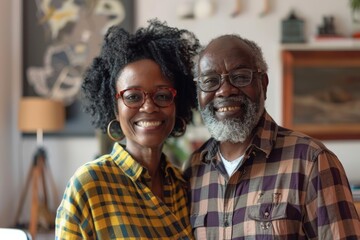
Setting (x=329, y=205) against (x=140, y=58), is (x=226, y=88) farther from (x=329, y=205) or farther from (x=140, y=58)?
(x=329, y=205)

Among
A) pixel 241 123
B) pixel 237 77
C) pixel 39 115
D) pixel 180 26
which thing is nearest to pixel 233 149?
pixel 241 123

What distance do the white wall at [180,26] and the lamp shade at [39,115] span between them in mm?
353

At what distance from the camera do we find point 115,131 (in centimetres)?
184

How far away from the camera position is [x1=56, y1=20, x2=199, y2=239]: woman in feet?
4.92

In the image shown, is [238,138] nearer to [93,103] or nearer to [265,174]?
[265,174]

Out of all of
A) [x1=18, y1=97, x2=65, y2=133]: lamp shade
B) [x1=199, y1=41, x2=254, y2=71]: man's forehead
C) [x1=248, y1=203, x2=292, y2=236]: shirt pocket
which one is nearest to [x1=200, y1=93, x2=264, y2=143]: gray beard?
[x1=199, y1=41, x2=254, y2=71]: man's forehead

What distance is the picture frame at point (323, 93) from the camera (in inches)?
194

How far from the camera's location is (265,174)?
1545 mm

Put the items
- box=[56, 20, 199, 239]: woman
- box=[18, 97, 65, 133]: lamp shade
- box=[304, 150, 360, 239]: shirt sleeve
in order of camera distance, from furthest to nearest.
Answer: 1. box=[18, 97, 65, 133]: lamp shade
2. box=[56, 20, 199, 239]: woman
3. box=[304, 150, 360, 239]: shirt sleeve

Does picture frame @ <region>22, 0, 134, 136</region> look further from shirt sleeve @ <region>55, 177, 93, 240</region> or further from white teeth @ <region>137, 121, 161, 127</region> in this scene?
shirt sleeve @ <region>55, 177, 93, 240</region>

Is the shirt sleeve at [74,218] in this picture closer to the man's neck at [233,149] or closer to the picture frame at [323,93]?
the man's neck at [233,149]

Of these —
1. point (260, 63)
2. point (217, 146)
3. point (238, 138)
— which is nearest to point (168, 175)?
point (217, 146)

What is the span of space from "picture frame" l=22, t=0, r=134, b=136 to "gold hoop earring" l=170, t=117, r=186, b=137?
3180 mm

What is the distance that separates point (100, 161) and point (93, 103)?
28 cm
